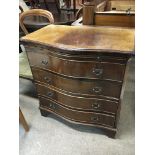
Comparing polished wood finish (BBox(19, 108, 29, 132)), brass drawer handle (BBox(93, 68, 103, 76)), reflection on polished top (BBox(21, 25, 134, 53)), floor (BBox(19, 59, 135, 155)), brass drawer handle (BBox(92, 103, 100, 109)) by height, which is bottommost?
floor (BBox(19, 59, 135, 155))

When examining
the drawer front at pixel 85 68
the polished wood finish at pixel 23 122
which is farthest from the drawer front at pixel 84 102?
the polished wood finish at pixel 23 122

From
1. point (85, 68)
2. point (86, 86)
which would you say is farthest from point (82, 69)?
point (86, 86)

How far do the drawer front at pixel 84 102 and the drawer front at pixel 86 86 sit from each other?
0.20ft

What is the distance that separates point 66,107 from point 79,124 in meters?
0.21

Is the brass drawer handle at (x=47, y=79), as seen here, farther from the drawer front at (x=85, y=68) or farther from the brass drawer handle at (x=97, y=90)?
the brass drawer handle at (x=97, y=90)

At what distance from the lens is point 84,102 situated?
1568mm

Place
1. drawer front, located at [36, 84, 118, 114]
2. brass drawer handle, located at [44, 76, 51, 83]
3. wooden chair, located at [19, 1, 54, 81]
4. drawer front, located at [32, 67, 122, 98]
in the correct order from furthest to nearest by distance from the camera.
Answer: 1. wooden chair, located at [19, 1, 54, 81]
2. brass drawer handle, located at [44, 76, 51, 83]
3. drawer front, located at [36, 84, 118, 114]
4. drawer front, located at [32, 67, 122, 98]

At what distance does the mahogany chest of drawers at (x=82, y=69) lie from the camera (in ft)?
4.31

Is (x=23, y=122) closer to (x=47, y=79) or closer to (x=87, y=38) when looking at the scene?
(x=47, y=79)

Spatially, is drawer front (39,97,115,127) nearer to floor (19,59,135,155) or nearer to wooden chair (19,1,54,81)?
floor (19,59,135,155)

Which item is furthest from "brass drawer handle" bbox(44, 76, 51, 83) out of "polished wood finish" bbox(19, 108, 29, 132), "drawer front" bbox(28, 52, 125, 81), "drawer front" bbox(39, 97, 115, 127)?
"polished wood finish" bbox(19, 108, 29, 132)

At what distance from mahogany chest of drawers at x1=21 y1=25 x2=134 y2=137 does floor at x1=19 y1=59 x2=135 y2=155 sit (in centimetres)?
13

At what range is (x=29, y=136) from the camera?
5.84ft

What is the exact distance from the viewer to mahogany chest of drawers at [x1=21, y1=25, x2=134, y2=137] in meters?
1.31
